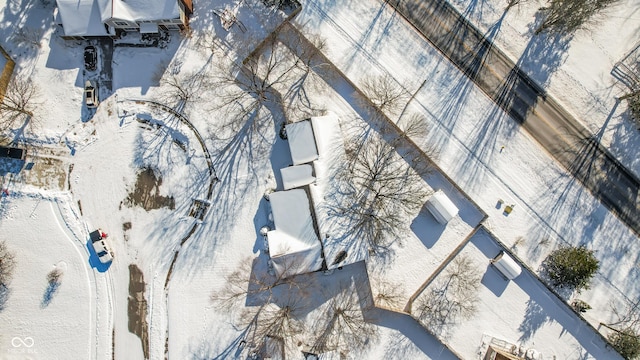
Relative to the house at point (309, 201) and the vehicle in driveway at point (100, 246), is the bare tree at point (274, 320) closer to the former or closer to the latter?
the house at point (309, 201)

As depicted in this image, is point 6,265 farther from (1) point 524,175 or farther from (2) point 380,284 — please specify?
(1) point 524,175

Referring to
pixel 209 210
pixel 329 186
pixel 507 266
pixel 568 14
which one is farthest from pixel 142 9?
pixel 507 266

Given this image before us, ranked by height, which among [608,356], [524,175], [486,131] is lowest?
[608,356]

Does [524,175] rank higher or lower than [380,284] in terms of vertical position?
higher

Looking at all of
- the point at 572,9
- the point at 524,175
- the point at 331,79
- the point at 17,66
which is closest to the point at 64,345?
the point at 17,66

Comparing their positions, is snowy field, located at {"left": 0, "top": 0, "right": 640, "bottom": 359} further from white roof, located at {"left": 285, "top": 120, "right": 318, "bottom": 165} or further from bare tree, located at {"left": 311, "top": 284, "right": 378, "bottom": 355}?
white roof, located at {"left": 285, "top": 120, "right": 318, "bottom": 165}

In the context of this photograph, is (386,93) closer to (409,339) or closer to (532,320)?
(409,339)
